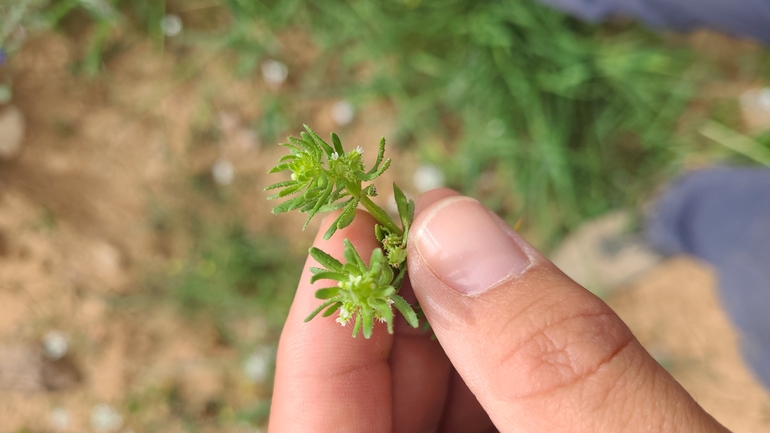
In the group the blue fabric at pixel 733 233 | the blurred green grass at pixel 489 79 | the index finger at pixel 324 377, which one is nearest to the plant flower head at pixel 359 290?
the index finger at pixel 324 377

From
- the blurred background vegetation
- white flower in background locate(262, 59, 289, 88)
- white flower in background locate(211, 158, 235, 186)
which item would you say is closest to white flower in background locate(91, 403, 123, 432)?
the blurred background vegetation

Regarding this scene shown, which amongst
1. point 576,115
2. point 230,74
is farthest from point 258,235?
point 576,115

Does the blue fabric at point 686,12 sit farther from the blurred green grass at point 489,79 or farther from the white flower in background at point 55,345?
the white flower in background at point 55,345

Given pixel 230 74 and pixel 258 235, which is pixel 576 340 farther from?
pixel 230 74

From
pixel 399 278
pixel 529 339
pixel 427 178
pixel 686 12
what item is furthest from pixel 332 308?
pixel 686 12

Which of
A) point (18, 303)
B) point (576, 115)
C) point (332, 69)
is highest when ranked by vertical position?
point (18, 303)

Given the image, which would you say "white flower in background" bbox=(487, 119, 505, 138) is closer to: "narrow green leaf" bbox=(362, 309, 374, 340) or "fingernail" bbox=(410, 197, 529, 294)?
"fingernail" bbox=(410, 197, 529, 294)
